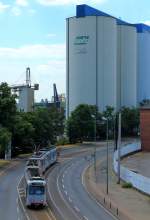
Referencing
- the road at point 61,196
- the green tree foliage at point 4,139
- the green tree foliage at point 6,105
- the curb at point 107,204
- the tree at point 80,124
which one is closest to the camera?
the road at point 61,196

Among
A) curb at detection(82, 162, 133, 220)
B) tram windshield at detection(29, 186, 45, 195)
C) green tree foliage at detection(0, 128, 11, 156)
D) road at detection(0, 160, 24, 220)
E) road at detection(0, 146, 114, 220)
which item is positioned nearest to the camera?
road at detection(0, 146, 114, 220)

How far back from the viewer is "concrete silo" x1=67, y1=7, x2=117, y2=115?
18475cm

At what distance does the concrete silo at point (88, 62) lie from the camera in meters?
185

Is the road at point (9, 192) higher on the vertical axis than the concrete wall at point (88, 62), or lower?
lower

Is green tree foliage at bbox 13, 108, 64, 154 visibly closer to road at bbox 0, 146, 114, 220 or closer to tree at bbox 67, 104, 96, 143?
road at bbox 0, 146, 114, 220

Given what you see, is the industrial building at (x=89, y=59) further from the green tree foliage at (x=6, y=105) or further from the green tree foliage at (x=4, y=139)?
the green tree foliage at (x=4, y=139)

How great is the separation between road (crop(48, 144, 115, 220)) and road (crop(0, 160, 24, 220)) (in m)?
4.07

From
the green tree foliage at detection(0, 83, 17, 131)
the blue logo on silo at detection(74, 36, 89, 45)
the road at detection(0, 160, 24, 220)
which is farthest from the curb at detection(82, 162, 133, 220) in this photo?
the blue logo on silo at detection(74, 36, 89, 45)

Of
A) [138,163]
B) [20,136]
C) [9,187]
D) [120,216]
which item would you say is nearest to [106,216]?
[120,216]

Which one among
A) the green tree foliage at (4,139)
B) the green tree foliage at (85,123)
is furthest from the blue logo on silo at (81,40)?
the green tree foliage at (4,139)

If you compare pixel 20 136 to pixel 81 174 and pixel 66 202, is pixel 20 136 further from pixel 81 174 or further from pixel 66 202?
pixel 66 202

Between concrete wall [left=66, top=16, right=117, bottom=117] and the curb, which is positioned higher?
concrete wall [left=66, top=16, right=117, bottom=117]

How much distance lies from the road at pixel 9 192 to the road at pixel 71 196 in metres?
4.07

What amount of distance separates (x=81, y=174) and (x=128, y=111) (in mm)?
100093
